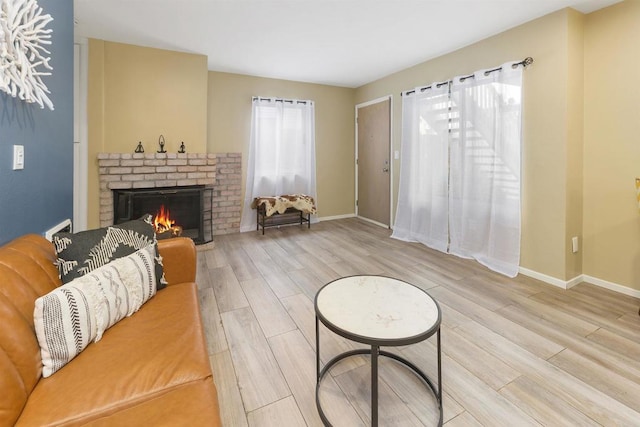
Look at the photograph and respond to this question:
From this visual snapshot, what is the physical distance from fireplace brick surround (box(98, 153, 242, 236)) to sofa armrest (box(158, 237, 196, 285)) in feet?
7.17

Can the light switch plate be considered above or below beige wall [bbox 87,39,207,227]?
below

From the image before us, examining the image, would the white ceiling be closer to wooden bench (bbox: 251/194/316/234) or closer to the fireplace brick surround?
the fireplace brick surround

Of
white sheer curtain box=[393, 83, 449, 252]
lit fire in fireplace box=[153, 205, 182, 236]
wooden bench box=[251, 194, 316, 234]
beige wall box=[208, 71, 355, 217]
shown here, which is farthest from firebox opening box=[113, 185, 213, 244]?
white sheer curtain box=[393, 83, 449, 252]

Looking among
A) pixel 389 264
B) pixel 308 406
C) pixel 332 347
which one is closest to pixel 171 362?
pixel 308 406

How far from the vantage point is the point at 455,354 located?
68.3 inches

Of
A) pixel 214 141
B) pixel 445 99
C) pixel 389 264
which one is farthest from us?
pixel 214 141

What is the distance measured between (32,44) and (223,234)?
130 inches

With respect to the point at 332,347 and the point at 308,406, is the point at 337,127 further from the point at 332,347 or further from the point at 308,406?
the point at 308,406

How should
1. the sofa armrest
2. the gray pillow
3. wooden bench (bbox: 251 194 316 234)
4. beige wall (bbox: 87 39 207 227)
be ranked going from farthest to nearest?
wooden bench (bbox: 251 194 316 234) → beige wall (bbox: 87 39 207 227) → the sofa armrest → the gray pillow

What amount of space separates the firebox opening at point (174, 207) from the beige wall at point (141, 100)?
0.34 metres

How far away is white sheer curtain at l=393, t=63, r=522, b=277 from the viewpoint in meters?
2.93

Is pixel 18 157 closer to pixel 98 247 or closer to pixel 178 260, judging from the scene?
pixel 98 247

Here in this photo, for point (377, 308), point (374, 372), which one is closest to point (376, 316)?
point (377, 308)

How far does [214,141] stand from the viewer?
4.44m
